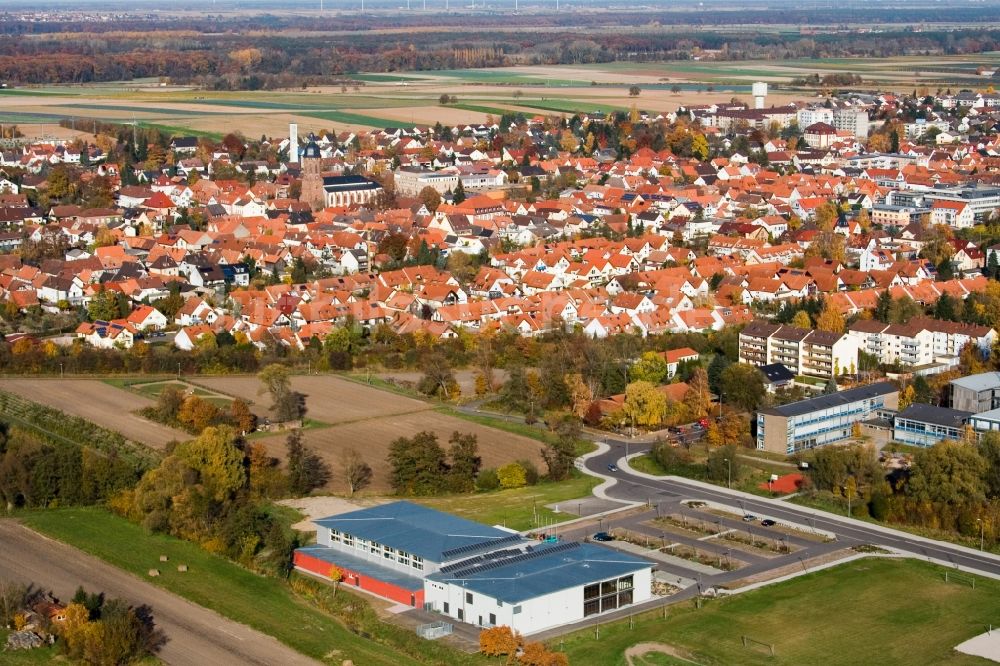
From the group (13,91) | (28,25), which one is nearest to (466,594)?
(13,91)

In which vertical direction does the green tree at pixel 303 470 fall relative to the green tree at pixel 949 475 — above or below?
below

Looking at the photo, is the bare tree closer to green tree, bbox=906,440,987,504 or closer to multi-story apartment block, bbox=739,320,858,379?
green tree, bbox=906,440,987,504

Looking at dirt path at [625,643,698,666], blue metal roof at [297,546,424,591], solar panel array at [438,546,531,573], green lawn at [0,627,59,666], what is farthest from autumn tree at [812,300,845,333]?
green lawn at [0,627,59,666]

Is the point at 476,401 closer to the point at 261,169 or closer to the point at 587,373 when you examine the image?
the point at 587,373

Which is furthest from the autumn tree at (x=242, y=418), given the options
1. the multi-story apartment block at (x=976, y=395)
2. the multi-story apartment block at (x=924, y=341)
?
the multi-story apartment block at (x=976, y=395)

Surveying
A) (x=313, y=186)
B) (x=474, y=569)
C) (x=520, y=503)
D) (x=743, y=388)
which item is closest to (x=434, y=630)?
(x=474, y=569)

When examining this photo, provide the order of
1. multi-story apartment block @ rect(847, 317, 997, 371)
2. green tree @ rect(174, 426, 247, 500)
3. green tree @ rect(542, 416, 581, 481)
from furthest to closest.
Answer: multi-story apartment block @ rect(847, 317, 997, 371) < green tree @ rect(542, 416, 581, 481) < green tree @ rect(174, 426, 247, 500)

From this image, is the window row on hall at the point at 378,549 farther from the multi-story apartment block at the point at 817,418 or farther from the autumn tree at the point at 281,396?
the multi-story apartment block at the point at 817,418
